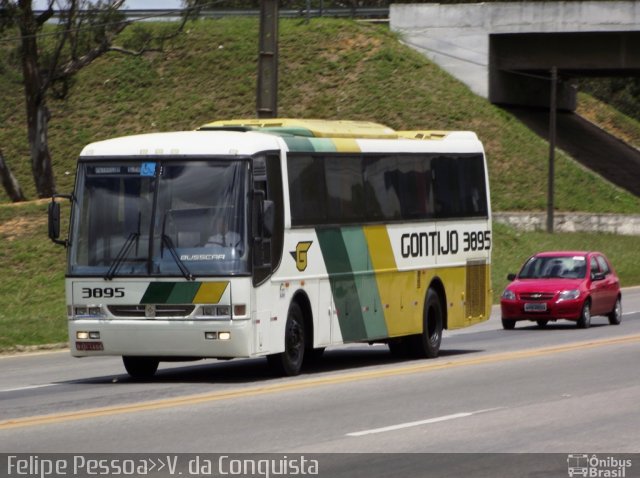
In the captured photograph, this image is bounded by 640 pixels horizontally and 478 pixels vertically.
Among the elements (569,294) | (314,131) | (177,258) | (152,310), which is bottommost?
(569,294)

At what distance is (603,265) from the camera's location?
30422mm

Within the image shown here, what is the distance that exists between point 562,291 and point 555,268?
58.5 inches

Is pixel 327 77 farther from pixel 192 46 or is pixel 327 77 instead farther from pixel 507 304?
pixel 507 304

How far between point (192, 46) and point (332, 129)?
47.2 metres

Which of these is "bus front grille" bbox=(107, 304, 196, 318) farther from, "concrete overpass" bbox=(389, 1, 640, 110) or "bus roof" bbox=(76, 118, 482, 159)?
"concrete overpass" bbox=(389, 1, 640, 110)

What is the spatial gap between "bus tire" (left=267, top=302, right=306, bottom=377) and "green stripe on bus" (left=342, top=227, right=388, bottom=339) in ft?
5.21

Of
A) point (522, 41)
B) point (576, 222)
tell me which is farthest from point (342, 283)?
point (522, 41)

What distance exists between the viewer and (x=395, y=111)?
5919 cm

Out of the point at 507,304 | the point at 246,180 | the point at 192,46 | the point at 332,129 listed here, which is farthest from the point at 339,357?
the point at 192,46

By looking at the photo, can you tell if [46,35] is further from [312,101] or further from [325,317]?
[325,317]

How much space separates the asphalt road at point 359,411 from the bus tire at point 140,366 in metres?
0.29

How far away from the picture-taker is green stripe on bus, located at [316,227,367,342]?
18641 mm

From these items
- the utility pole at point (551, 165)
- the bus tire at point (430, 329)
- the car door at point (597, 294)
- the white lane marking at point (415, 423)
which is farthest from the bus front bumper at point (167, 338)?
the utility pole at point (551, 165)

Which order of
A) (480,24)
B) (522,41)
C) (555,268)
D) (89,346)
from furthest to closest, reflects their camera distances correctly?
1. (480,24)
2. (522,41)
3. (555,268)
4. (89,346)
